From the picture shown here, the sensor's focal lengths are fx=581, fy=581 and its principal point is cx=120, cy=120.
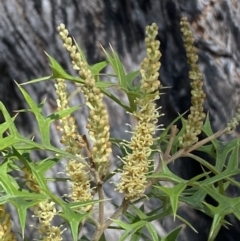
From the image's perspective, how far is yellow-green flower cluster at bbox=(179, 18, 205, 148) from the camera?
0.86 metres

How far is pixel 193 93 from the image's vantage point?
2.93 feet

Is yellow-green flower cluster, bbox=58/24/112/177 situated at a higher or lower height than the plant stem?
higher

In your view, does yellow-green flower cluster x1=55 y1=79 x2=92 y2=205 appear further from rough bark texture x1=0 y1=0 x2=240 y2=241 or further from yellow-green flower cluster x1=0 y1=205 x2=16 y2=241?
rough bark texture x1=0 y1=0 x2=240 y2=241

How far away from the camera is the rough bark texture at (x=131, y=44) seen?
1.63 metres

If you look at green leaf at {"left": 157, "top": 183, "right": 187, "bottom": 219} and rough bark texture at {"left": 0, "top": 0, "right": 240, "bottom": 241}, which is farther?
rough bark texture at {"left": 0, "top": 0, "right": 240, "bottom": 241}

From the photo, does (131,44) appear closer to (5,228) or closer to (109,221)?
(109,221)

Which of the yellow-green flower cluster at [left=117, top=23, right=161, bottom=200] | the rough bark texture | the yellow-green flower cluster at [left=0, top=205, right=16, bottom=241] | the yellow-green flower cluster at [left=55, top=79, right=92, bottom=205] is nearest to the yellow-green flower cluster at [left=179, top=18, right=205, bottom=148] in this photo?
the yellow-green flower cluster at [left=117, top=23, right=161, bottom=200]

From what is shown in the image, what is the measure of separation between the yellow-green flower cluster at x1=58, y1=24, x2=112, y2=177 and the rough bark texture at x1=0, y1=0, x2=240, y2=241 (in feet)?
2.65

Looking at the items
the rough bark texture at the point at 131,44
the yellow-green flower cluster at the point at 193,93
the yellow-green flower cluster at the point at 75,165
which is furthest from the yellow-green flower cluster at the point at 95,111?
the rough bark texture at the point at 131,44

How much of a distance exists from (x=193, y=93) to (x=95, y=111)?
165 mm

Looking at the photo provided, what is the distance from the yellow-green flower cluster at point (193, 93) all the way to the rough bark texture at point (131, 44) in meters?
Result: 0.81

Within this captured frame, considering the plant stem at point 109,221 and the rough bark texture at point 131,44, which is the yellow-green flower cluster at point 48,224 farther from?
the rough bark texture at point 131,44

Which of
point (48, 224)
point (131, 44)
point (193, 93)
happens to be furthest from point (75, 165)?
point (131, 44)

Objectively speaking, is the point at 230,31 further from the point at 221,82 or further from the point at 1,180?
the point at 1,180
